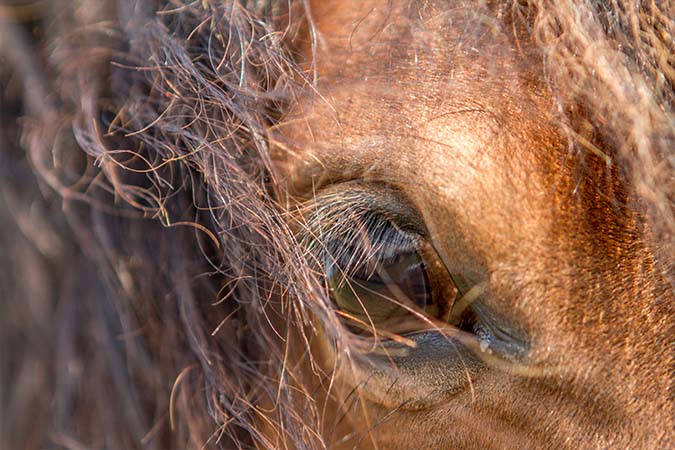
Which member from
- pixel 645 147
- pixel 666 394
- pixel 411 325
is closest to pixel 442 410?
pixel 411 325

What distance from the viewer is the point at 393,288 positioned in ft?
2.52

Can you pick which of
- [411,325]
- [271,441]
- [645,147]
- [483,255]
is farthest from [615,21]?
[271,441]

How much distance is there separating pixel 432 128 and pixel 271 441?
Answer: 36cm

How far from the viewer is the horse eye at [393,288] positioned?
0.76 meters

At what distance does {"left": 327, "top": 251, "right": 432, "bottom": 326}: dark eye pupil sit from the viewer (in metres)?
0.77

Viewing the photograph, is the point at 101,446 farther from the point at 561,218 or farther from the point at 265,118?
the point at 561,218

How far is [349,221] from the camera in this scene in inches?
29.7

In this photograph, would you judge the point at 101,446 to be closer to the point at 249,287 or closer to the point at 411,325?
the point at 249,287

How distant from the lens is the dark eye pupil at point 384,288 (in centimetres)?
77

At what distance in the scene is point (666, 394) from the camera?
72cm

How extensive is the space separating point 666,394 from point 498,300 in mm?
182

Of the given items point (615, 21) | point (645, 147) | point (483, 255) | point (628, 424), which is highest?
point (615, 21)

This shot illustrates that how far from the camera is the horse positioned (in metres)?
0.68

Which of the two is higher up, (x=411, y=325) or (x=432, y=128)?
(x=432, y=128)
